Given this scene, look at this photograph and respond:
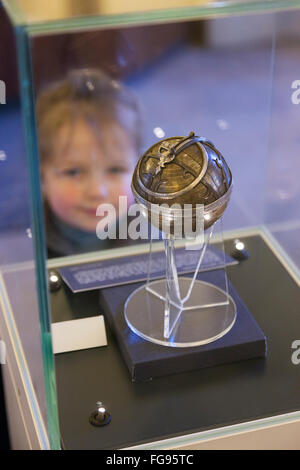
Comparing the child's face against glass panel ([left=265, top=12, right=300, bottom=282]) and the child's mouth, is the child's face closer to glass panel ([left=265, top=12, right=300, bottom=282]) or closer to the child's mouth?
the child's mouth

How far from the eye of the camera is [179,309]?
1.07 m

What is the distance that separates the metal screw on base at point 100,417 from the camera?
915 mm

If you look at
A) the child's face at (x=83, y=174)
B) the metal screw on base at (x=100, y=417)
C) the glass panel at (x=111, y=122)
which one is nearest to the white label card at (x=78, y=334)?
the metal screw on base at (x=100, y=417)

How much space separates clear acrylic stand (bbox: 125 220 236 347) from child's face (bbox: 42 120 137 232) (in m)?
0.60

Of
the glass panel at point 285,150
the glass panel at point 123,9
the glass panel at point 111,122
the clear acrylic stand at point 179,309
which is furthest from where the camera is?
the glass panel at point 111,122

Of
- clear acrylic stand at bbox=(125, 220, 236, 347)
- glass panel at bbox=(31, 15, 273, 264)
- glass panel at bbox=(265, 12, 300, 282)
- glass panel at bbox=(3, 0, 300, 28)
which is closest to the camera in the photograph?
glass panel at bbox=(3, 0, 300, 28)

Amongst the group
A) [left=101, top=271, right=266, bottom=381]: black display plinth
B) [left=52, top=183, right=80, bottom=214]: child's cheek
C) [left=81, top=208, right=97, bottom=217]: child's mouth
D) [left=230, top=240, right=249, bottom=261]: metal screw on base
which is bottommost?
[left=101, top=271, right=266, bottom=381]: black display plinth

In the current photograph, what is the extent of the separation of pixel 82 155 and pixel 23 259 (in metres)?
0.85

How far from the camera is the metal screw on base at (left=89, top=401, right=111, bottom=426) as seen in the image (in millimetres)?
915

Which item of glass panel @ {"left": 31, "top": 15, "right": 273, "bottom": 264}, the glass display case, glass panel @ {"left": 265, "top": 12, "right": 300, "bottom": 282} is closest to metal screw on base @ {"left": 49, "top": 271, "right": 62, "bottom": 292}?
the glass display case

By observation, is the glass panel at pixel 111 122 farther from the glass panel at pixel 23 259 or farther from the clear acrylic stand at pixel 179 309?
the clear acrylic stand at pixel 179 309

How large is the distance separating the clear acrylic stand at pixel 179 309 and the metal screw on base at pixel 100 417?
0.44ft

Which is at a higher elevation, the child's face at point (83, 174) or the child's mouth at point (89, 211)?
the child's face at point (83, 174)

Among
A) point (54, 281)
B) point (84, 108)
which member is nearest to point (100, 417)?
point (54, 281)
